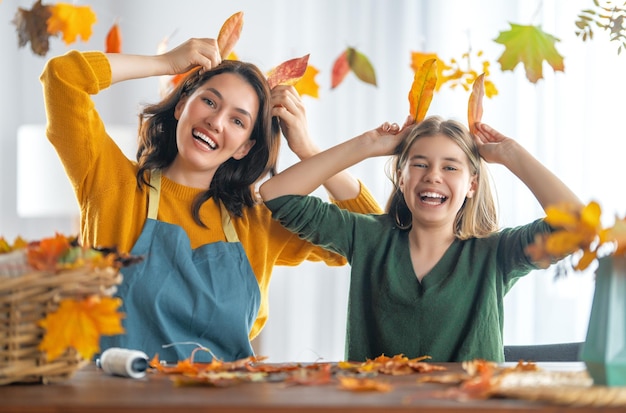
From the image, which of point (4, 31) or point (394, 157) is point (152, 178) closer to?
point (394, 157)

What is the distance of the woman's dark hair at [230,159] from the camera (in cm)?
187

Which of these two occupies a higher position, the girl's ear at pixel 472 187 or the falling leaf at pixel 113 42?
the falling leaf at pixel 113 42

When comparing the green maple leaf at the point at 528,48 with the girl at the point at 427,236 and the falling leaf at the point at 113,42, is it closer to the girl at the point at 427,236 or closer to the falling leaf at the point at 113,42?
the girl at the point at 427,236

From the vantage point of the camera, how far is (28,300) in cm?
102

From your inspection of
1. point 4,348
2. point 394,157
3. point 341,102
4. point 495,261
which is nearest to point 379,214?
point 394,157

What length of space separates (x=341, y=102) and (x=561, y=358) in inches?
78.2

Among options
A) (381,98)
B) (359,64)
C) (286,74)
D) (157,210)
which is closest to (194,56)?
(286,74)

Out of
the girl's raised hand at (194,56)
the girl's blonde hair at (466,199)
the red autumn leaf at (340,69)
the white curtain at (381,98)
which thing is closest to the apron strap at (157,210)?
the girl's raised hand at (194,56)

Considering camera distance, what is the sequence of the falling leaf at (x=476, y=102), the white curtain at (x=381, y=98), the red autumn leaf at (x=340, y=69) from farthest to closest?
the white curtain at (x=381, y=98) < the red autumn leaf at (x=340, y=69) < the falling leaf at (x=476, y=102)

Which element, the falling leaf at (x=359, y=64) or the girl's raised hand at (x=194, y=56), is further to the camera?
the falling leaf at (x=359, y=64)

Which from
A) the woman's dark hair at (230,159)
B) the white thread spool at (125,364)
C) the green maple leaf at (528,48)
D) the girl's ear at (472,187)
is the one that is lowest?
the white thread spool at (125,364)

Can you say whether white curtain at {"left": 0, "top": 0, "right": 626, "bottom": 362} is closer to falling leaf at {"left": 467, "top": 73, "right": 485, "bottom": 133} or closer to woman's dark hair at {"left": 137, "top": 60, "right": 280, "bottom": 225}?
woman's dark hair at {"left": 137, "top": 60, "right": 280, "bottom": 225}

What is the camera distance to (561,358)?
5.89 ft

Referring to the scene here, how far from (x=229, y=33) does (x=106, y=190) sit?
46cm
